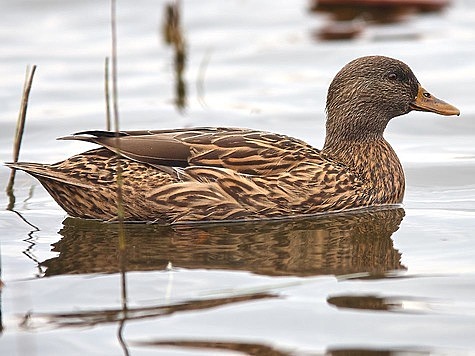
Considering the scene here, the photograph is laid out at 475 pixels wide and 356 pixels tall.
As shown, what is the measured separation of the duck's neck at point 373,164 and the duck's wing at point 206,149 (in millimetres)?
498

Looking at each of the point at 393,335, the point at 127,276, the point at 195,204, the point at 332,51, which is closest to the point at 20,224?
the point at 195,204

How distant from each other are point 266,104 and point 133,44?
11.1 ft

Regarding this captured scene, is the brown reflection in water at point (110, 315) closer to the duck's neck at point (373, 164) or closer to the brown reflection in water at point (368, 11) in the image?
the duck's neck at point (373, 164)

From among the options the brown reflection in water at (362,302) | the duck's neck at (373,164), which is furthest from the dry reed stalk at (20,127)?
the brown reflection in water at (362,302)

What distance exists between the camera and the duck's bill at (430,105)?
9.20 metres

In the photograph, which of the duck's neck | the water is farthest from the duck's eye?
the water

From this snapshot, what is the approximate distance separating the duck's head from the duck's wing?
683mm

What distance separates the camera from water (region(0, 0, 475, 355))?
589 centimetres

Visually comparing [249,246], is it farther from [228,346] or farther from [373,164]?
[228,346]

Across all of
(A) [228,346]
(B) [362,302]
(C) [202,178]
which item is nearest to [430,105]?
(C) [202,178]

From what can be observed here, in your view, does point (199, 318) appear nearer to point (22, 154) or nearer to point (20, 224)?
point (20, 224)

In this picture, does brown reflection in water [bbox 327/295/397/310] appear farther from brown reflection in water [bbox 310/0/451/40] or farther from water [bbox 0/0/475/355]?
brown reflection in water [bbox 310/0/451/40]

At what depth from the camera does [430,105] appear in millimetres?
9234

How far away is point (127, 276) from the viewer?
692cm
